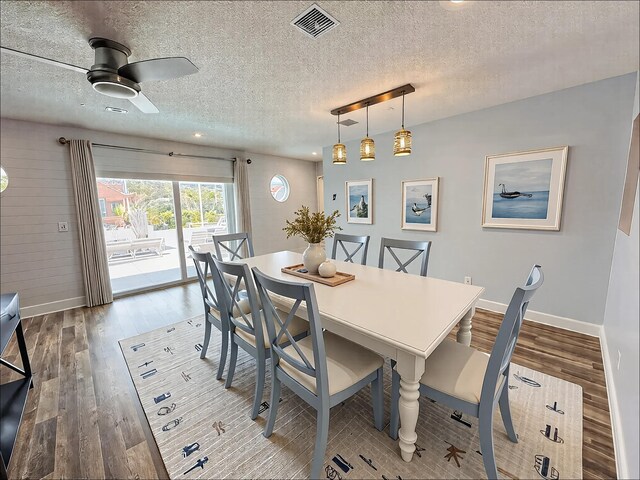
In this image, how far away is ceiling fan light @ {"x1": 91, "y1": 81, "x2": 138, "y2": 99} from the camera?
1756mm

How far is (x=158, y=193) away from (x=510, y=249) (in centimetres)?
528

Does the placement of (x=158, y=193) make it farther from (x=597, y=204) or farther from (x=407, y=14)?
(x=597, y=204)

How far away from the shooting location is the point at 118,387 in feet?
6.94

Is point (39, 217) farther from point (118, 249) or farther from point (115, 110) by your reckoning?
point (115, 110)

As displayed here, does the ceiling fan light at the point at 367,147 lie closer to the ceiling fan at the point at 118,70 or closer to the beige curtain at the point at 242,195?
the ceiling fan at the point at 118,70

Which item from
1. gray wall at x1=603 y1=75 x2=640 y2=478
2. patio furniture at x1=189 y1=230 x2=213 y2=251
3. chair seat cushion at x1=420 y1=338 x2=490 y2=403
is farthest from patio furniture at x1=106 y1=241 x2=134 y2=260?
gray wall at x1=603 y1=75 x2=640 y2=478

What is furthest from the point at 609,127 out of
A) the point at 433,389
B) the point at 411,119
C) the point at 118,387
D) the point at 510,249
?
the point at 118,387

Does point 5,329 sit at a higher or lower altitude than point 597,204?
lower

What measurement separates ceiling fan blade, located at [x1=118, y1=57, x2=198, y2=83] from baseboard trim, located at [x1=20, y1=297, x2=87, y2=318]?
11.7ft

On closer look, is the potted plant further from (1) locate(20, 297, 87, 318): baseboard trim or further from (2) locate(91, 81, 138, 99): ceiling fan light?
(1) locate(20, 297, 87, 318): baseboard trim

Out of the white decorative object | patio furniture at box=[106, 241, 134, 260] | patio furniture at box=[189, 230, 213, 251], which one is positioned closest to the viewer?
the white decorative object

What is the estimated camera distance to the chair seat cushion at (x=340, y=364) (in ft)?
4.58

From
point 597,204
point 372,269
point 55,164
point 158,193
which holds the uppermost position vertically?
point 55,164

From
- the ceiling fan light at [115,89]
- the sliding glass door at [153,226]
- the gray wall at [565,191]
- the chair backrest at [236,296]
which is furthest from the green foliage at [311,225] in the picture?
the sliding glass door at [153,226]
